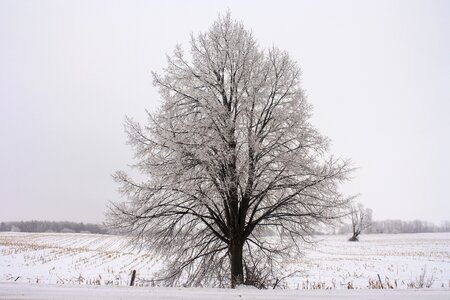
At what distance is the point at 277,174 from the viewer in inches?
445

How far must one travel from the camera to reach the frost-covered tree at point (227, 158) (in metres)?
10.6

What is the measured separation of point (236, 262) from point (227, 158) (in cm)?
344

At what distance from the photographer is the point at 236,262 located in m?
11.1

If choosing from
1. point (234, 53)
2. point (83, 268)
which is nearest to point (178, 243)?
point (234, 53)

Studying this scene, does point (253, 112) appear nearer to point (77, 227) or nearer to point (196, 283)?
point (196, 283)

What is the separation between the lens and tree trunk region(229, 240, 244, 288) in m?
10.8

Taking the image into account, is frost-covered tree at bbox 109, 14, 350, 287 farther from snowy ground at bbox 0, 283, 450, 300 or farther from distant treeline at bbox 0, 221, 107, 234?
distant treeline at bbox 0, 221, 107, 234

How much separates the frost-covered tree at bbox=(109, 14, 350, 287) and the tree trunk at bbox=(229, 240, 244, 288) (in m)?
0.03

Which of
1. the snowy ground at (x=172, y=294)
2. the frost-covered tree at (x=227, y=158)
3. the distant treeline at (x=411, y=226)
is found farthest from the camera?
the distant treeline at (x=411, y=226)

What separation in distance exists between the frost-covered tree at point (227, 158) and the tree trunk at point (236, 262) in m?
0.03

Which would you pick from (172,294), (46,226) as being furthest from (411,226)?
(172,294)

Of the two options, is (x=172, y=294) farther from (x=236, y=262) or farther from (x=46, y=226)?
(x=46, y=226)

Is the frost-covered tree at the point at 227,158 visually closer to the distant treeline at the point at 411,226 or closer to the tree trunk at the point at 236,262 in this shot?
the tree trunk at the point at 236,262

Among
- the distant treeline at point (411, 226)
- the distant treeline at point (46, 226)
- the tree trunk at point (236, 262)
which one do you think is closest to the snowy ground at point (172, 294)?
the tree trunk at point (236, 262)
